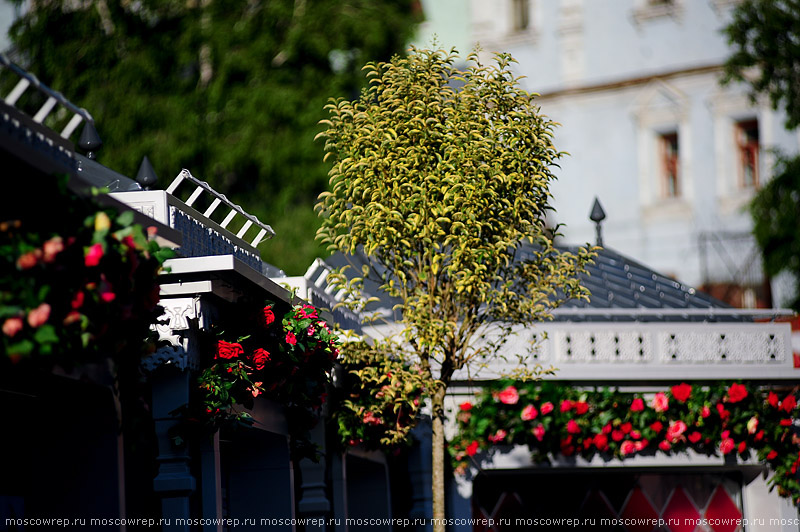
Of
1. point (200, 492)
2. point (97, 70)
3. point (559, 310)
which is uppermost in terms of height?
point (97, 70)

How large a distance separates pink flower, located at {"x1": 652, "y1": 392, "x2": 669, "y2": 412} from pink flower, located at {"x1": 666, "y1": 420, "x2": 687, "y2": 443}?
0.73 ft

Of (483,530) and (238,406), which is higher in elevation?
(238,406)

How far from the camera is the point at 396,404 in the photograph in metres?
11.4

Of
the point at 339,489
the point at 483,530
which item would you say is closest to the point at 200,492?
the point at 339,489

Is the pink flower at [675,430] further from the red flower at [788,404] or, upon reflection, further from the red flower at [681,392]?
the red flower at [788,404]

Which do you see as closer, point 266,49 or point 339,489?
point 339,489

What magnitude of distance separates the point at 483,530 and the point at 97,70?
18.6 meters

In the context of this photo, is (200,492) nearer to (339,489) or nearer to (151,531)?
(151,531)

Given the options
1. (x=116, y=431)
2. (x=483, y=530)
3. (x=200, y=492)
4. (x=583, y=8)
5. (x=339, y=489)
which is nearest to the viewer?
(x=116, y=431)

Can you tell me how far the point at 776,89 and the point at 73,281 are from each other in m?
23.2

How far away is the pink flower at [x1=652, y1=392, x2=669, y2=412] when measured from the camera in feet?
49.6

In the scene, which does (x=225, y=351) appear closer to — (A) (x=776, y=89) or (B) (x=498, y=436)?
(B) (x=498, y=436)

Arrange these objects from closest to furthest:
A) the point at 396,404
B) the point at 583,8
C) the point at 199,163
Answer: the point at 396,404
the point at 199,163
the point at 583,8

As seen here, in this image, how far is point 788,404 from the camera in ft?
50.8
